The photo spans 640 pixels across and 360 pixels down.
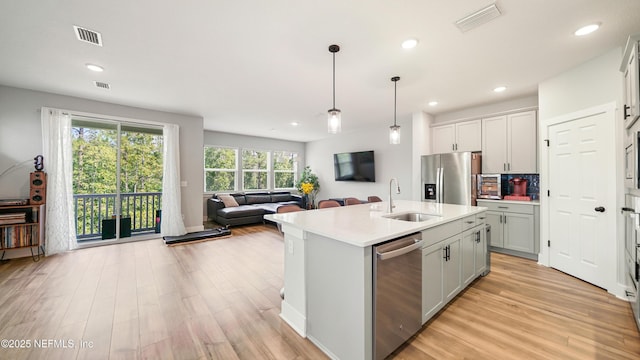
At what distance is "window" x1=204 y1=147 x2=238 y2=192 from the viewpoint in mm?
7262

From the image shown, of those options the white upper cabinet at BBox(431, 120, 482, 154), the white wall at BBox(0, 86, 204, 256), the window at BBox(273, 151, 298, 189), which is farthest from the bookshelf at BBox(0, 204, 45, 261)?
the white upper cabinet at BBox(431, 120, 482, 154)

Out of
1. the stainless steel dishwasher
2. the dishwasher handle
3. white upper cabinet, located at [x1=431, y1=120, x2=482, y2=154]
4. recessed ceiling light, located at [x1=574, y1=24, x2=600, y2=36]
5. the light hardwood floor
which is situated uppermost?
recessed ceiling light, located at [x1=574, y1=24, x2=600, y2=36]

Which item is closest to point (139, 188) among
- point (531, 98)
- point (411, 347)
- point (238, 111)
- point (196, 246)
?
point (196, 246)

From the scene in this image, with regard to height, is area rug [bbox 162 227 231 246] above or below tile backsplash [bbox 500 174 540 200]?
below

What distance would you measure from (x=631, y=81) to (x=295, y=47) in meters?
3.08

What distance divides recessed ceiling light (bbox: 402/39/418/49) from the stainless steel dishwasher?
75.4 inches

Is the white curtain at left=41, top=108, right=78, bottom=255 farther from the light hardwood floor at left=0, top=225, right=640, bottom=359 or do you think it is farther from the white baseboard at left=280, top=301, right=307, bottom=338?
the white baseboard at left=280, top=301, right=307, bottom=338

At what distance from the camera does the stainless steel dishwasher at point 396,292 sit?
156 centimetres

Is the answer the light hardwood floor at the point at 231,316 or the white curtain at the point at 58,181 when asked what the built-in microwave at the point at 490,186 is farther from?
the white curtain at the point at 58,181

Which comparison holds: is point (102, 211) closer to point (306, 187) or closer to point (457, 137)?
point (306, 187)

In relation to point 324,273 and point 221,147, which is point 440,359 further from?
point 221,147

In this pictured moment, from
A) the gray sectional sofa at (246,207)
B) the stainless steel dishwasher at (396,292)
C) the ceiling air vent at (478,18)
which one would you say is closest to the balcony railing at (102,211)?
the gray sectional sofa at (246,207)

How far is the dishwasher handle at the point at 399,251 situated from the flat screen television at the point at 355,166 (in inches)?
197

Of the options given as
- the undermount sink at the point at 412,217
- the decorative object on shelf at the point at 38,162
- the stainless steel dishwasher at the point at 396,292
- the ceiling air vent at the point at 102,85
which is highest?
the ceiling air vent at the point at 102,85
